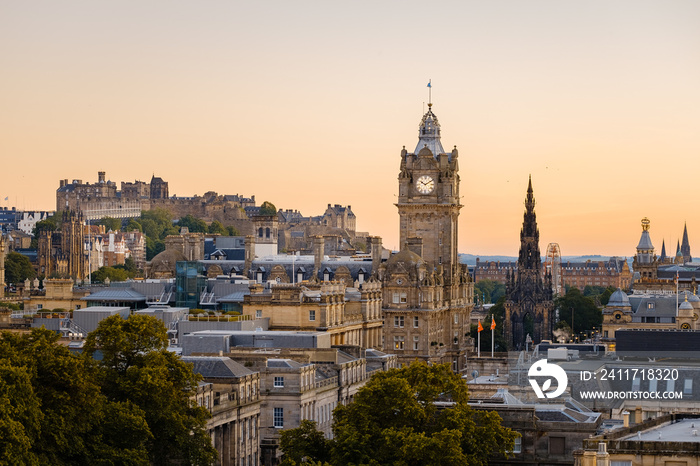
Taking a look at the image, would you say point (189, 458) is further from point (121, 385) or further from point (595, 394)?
point (595, 394)

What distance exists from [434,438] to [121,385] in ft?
56.7

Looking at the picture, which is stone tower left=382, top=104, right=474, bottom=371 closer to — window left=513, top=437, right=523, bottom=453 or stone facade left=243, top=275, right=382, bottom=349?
stone facade left=243, top=275, right=382, bottom=349

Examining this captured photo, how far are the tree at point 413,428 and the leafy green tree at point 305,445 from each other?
0.27ft

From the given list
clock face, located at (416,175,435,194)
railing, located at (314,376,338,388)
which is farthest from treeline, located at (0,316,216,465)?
clock face, located at (416,175,435,194)

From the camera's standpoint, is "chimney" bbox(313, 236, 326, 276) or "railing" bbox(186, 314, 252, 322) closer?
"railing" bbox(186, 314, 252, 322)

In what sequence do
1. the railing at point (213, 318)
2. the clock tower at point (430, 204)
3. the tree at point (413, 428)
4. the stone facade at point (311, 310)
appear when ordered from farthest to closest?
the clock tower at point (430, 204)
the stone facade at point (311, 310)
the railing at point (213, 318)
the tree at point (413, 428)

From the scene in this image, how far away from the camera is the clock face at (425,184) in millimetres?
194500

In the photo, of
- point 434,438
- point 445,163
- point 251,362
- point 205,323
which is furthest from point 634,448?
point 445,163

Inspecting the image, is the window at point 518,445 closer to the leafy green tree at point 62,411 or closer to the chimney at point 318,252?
the leafy green tree at point 62,411

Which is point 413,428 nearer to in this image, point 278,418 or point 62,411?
point 62,411

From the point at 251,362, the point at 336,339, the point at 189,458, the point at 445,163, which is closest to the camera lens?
the point at 189,458

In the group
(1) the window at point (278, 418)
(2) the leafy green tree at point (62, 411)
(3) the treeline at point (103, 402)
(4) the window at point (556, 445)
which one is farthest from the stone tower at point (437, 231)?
(2) the leafy green tree at point (62, 411)

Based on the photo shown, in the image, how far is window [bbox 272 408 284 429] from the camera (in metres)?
113

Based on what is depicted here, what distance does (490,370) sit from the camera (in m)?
142
